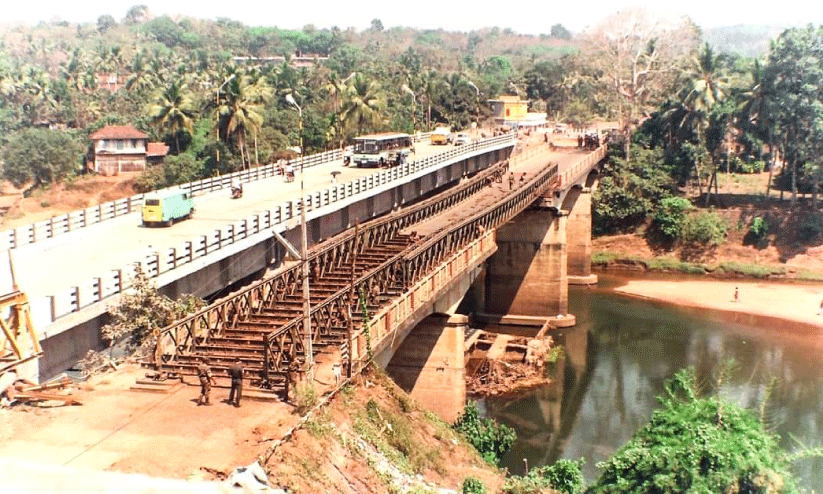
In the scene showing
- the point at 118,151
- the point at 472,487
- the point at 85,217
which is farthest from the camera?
the point at 118,151

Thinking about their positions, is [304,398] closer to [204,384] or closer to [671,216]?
[204,384]

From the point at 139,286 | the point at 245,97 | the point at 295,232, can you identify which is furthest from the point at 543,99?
the point at 139,286

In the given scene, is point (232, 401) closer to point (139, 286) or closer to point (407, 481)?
point (407, 481)

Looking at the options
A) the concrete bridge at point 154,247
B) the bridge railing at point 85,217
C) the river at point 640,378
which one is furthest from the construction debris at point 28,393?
the river at point 640,378

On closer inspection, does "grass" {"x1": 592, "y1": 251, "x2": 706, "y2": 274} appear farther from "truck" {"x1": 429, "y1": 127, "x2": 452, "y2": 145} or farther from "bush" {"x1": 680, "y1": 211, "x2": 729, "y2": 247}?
"truck" {"x1": 429, "y1": 127, "x2": 452, "y2": 145}

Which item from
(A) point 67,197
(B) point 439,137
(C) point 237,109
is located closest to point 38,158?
(A) point 67,197

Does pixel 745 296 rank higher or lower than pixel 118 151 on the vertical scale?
lower

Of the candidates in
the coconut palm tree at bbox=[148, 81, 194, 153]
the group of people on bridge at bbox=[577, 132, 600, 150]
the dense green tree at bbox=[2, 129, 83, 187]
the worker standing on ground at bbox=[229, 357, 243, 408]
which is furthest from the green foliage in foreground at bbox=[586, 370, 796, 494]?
the dense green tree at bbox=[2, 129, 83, 187]

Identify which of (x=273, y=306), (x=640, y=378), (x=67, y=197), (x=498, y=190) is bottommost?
(x=640, y=378)
